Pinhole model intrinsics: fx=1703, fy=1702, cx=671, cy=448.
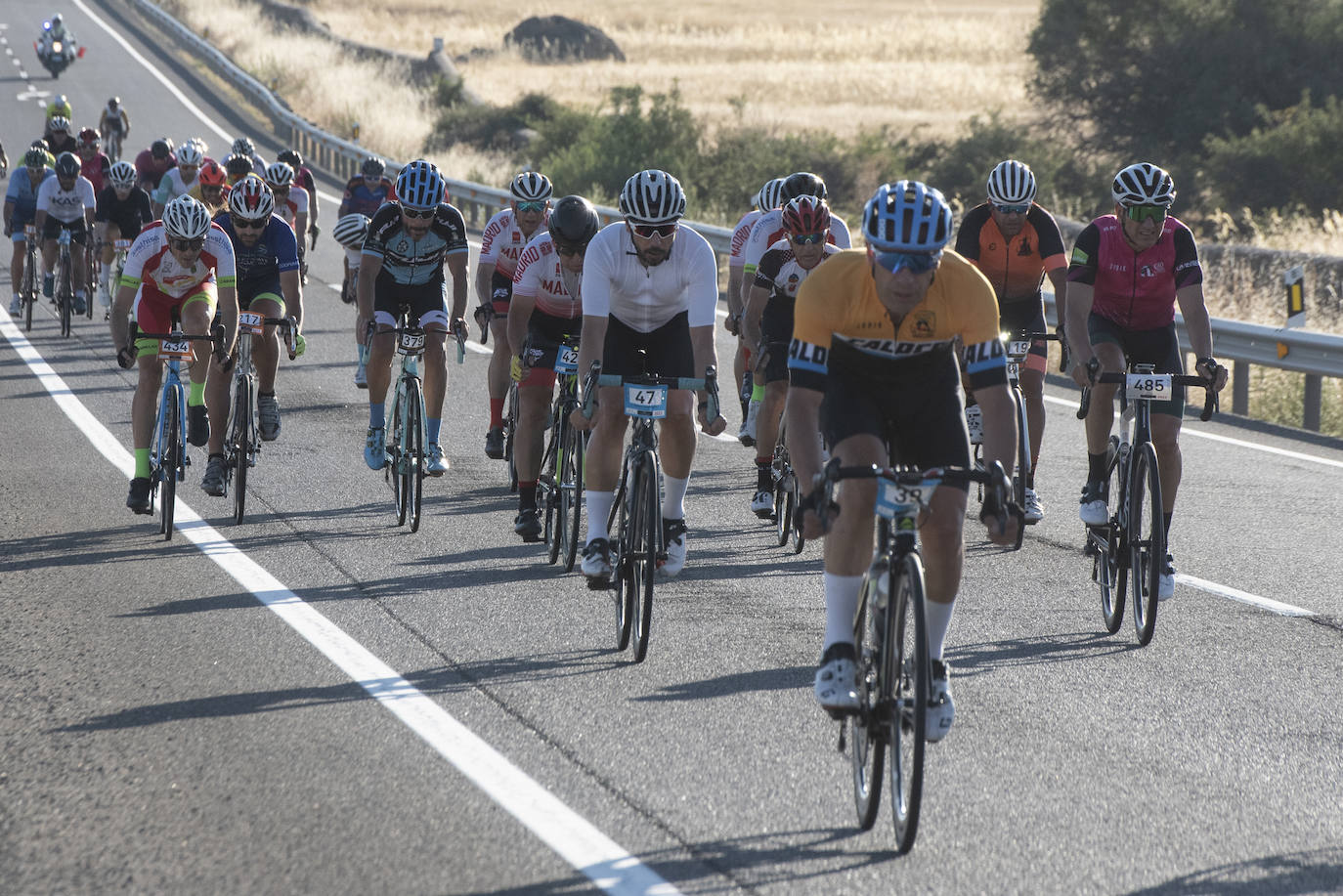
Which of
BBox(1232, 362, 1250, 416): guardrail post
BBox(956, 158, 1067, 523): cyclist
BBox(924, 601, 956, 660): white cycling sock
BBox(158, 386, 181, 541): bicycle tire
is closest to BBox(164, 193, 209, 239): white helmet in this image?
BBox(158, 386, 181, 541): bicycle tire

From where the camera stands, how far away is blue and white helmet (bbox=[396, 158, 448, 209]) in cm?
1028

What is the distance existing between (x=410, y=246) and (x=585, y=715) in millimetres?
4941

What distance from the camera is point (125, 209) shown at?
1734cm

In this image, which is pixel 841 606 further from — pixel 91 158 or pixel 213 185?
pixel 91 158

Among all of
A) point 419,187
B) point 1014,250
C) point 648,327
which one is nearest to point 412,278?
point 419,187

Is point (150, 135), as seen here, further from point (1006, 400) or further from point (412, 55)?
point (1006, 400)

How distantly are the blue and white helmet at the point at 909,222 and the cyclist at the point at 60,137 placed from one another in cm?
1837

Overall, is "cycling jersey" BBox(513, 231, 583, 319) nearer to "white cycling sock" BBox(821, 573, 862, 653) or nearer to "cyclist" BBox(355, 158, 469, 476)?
"cyclist" BBox(355, 158, 469, 476)

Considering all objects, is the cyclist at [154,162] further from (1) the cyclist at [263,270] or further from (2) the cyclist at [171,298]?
(2) the cyclist at [171,298]

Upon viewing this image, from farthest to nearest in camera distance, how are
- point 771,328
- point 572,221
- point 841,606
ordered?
point 771,328, point 572,221, point 841,606

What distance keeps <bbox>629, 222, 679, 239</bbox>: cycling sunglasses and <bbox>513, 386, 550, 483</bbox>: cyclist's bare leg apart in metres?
1.96

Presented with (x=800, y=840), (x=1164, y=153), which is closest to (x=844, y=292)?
(x=800, y=840)

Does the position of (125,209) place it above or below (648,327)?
above

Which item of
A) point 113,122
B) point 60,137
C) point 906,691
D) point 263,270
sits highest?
point 113,122
